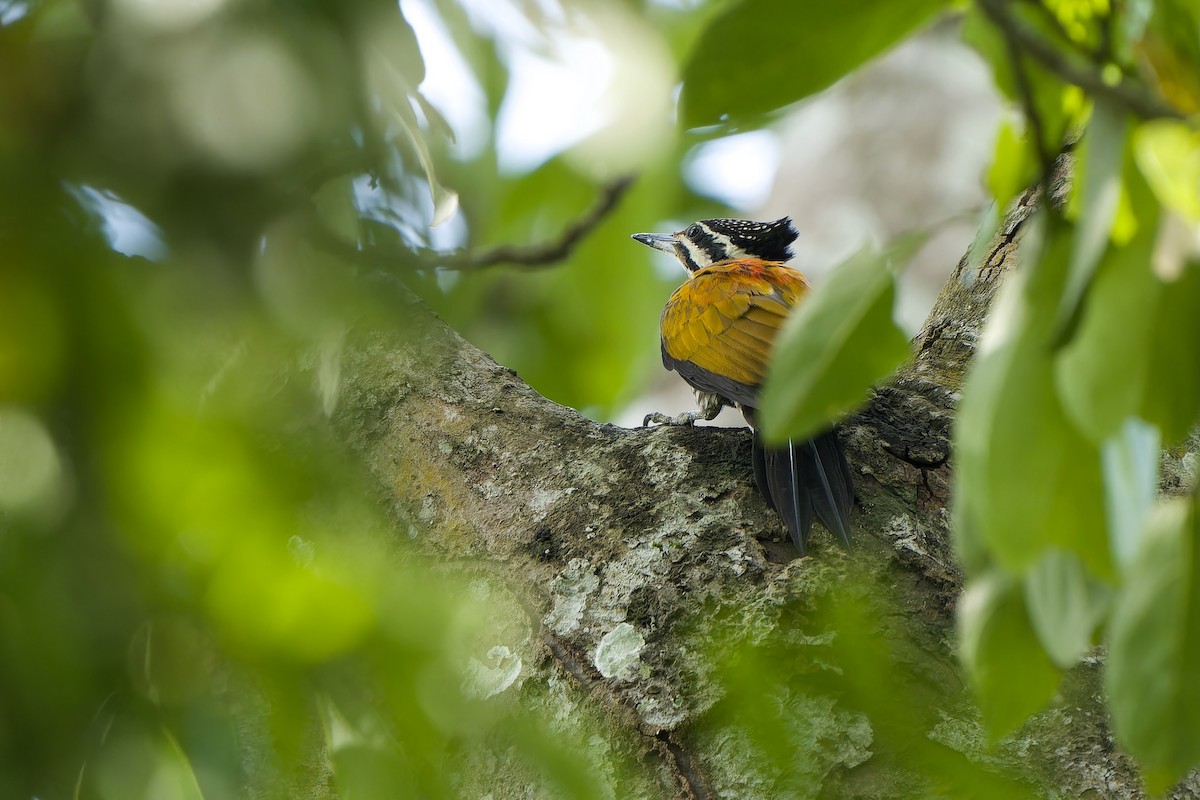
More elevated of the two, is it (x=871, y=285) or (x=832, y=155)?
(x=871, y=285)

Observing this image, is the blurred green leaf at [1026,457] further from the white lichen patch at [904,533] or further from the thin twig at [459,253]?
the white lichen patch at [904,533]

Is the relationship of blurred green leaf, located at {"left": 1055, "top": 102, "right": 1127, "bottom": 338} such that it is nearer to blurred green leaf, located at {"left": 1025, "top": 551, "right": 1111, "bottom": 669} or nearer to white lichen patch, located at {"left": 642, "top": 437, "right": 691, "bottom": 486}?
blurred green leaf, located at {"left": 1025, "top": 551, "right": 1111, "bottom": 669}

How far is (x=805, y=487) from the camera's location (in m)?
1.84

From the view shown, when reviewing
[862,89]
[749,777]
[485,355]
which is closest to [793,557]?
[749,777]

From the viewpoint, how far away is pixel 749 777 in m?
1.48

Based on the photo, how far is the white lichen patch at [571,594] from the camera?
5.74ft

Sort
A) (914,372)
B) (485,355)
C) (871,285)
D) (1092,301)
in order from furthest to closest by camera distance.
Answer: (914,372)
(485,355)
(871,285)
(1092,301)

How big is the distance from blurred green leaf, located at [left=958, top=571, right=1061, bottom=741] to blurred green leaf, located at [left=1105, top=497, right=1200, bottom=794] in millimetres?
70

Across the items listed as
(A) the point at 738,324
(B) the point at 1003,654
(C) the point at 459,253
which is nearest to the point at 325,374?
(C) the point at 459,253

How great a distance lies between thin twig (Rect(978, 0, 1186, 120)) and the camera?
29.2 inches

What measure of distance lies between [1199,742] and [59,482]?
1204mm

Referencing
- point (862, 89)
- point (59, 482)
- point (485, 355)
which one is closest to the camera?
point (59, 482)

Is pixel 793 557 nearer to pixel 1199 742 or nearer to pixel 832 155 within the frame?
pixel 1199 742

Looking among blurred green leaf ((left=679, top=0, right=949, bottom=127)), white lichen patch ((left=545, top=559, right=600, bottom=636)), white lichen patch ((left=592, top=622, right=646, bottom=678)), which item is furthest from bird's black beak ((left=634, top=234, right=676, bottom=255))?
blurred green leaf ((left=679, top=0, right=949, bottom=127))
